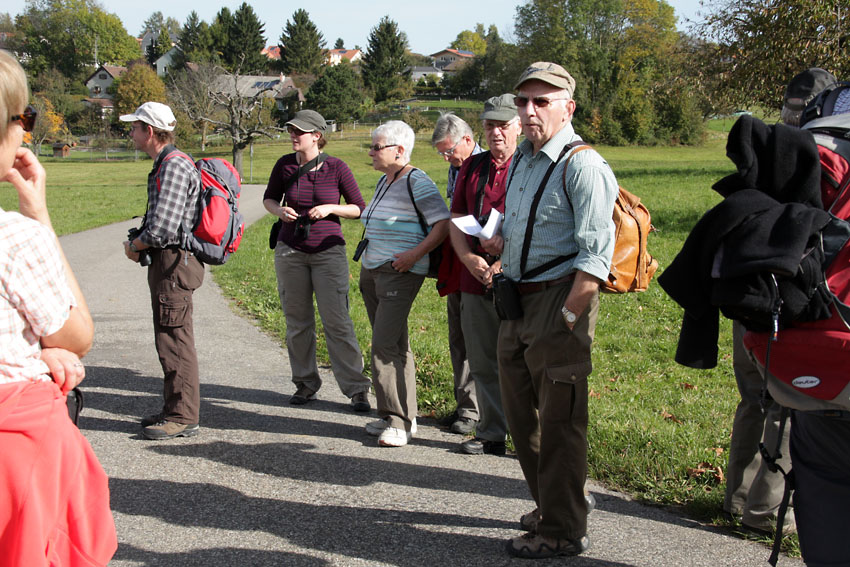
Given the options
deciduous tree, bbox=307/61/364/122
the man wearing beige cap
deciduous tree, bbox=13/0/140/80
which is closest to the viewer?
the man wearing beige cap

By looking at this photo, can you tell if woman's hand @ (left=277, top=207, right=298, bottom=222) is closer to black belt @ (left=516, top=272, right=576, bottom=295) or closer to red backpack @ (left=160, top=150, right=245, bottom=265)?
red backpack @ (left=160, top=150, right=245, bottom=265)

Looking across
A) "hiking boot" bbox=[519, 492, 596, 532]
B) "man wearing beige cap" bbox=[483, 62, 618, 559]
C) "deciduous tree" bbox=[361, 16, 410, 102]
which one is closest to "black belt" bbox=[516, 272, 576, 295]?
"man wearing beige cap" bbox=[483, 62, 618, 559]

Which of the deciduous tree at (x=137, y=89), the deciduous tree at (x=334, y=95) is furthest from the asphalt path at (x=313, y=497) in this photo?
the deciduous tree at (x=334, y=95)

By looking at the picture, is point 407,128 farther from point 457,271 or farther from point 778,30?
point 778,30

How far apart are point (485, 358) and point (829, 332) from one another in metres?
3.06

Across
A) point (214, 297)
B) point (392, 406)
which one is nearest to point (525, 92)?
point (392, 406)

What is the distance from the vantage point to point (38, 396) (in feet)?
7.27

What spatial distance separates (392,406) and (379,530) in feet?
4.72

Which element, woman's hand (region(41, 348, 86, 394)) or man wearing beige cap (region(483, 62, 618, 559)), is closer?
woman's hand (region(41, 348, 86, 394))

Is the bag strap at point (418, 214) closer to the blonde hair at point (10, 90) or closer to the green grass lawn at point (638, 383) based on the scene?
the green grass lawn at point (638, 383)

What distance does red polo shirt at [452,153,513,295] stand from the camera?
16.6ft

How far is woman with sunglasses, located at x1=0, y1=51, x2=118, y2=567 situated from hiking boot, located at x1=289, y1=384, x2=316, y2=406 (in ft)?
12.9

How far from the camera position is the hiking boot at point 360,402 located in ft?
20.2

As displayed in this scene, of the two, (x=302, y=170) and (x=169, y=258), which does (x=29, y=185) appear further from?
(x=302, y=170)
